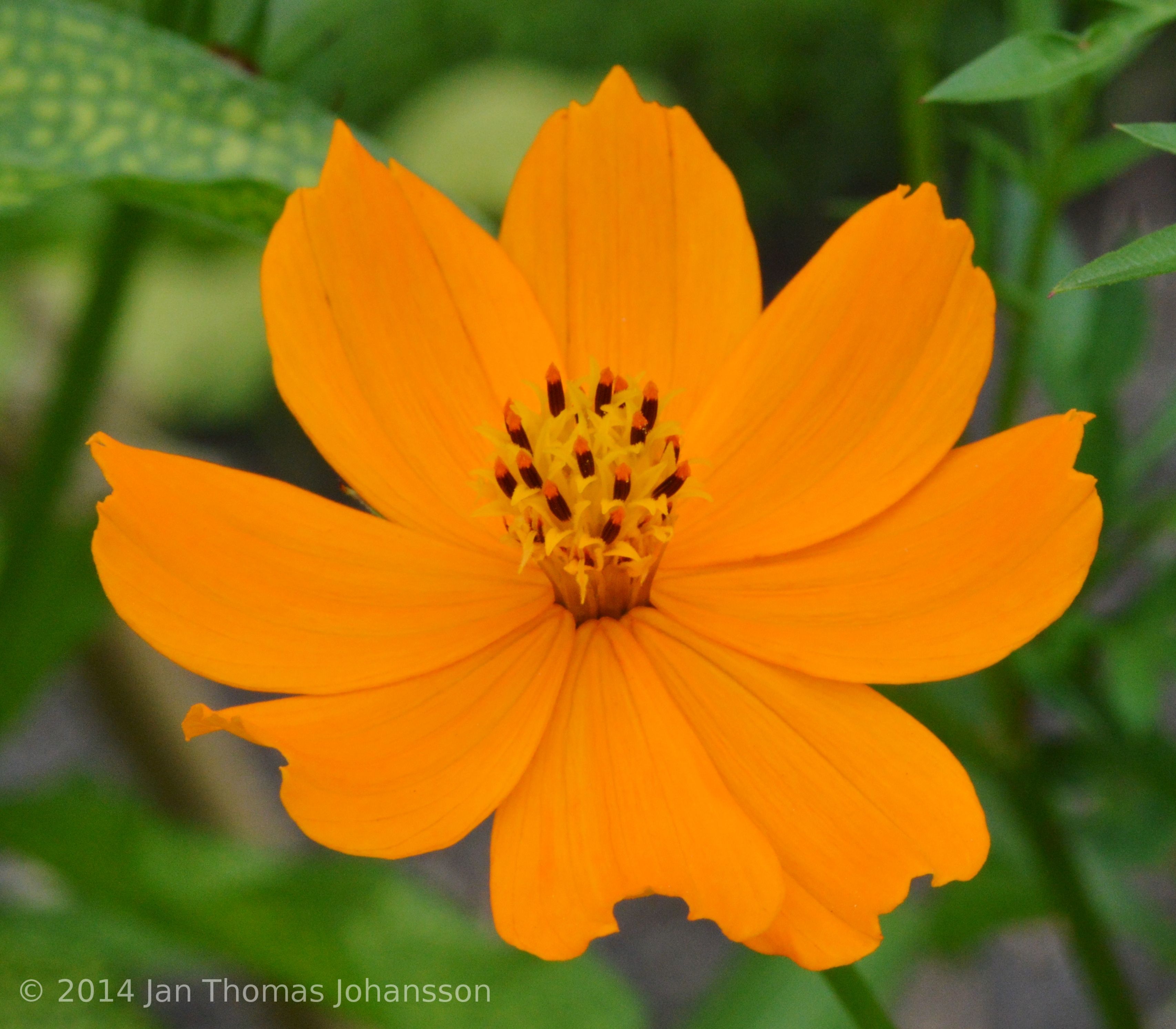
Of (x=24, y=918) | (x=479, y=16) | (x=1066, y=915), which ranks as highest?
(x=479, y=16)

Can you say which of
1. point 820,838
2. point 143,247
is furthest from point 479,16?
point 820,838

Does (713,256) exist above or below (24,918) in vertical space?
above

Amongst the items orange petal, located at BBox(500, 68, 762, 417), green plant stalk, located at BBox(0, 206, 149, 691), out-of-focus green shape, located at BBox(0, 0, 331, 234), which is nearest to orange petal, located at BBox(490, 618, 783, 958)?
orange petal, located at BBox(500, 68, 762, 417)

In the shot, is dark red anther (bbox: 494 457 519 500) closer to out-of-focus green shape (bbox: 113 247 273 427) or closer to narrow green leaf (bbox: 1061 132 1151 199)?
narrow green leaf (bbox: 1061 132 1151 199)

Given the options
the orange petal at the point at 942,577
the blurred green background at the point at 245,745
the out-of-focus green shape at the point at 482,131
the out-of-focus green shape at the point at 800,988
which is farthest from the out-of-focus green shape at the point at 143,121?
the out-of-focus green shape at the point at 482,131

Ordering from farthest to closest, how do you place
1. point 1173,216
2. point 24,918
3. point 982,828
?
point 1173,216 → point 24,918 → point 982,828

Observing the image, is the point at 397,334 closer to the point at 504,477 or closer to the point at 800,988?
the point at 504,477

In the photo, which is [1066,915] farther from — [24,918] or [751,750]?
[24,918]
